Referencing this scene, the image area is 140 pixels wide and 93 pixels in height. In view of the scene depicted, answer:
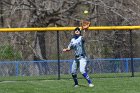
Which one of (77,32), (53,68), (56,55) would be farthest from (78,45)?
(56,55)

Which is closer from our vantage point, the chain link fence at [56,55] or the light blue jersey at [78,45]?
the light blue jersey at [78,45]

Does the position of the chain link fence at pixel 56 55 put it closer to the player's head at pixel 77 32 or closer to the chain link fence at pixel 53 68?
the chain link fence at pixel 53 68

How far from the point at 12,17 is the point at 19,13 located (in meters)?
1.27

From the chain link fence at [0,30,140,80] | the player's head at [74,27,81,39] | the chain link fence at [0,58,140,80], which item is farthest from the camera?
the chain link fence at [0,30,140,80]

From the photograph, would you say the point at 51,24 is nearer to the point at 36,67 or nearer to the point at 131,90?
the point at 36,67

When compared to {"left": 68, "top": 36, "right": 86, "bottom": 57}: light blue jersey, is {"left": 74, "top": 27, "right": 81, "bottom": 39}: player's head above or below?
above

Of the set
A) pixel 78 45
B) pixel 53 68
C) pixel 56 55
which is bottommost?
pixel 53 68

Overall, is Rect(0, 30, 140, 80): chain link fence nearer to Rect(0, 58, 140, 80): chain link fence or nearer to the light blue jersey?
Rect(0, 58, 140, 80): chain link fence

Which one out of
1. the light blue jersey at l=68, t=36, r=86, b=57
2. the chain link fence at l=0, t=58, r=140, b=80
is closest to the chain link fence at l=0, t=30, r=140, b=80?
the chain link fence at l=0, t=58, r=140, b=80

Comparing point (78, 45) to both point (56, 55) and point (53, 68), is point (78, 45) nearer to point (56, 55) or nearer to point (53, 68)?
point (53, 68)

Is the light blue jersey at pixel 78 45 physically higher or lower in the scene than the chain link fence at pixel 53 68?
higher

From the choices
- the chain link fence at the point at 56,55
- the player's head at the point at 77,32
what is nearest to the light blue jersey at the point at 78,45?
the player's head at the point at 77,32

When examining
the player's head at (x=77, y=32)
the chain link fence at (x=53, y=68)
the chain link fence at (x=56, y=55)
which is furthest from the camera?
the chain link fence at (x=56, y=55)

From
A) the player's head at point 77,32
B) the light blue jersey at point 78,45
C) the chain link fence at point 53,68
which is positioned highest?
the player's head at point 77,32
